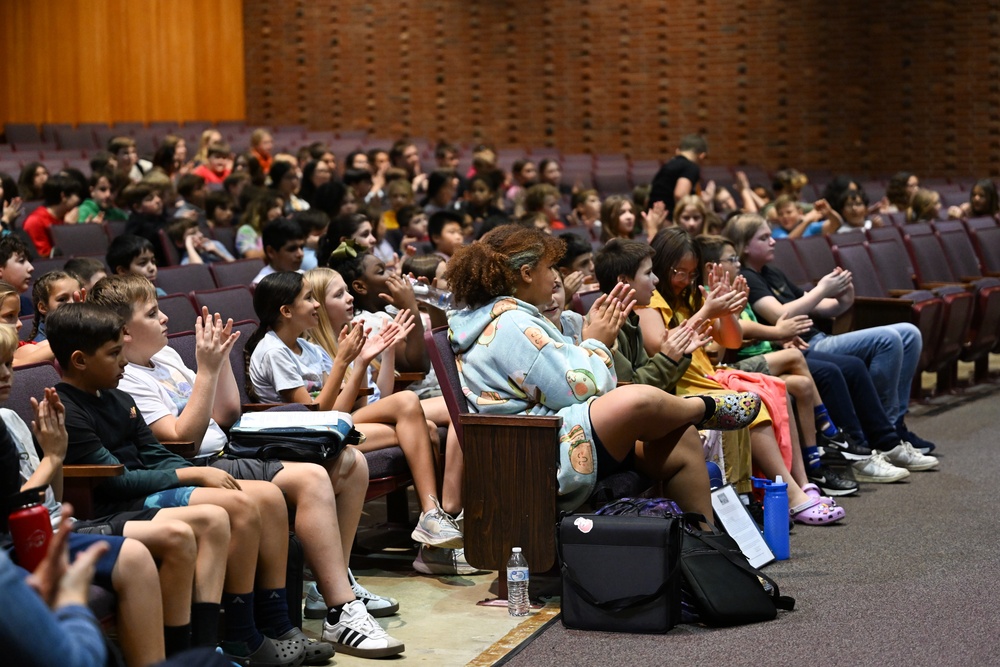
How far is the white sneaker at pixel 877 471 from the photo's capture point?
176 inches

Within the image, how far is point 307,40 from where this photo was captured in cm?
1362

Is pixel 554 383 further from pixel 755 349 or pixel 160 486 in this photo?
pixel 755 349

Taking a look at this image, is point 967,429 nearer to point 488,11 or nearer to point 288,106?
point 488,11

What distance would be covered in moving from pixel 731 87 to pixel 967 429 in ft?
24.7

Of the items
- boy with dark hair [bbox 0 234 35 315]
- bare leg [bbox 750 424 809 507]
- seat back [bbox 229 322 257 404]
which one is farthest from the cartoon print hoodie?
boy with dark hair [bbox 0 234 35 315]

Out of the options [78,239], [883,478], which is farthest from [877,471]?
[78,239]

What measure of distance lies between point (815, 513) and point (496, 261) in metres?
1.42

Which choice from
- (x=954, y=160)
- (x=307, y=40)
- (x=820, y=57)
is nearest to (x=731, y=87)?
(x=820, y=57)

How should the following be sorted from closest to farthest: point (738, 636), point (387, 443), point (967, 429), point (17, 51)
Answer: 1. point (738, 636)
2. point (387, 443)
3. point (967, 429)
4. point (17, 51)

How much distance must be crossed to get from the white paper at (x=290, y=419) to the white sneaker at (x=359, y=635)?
432 millimetres

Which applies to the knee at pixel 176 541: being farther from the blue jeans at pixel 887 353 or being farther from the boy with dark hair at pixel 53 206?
the boy with dark hair at pixel 53 206

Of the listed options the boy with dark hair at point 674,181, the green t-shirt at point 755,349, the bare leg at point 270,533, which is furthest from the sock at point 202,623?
the boy with dark hair at point 674,181

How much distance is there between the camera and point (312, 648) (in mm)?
2742

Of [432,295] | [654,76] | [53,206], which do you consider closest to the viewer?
[432,295]
